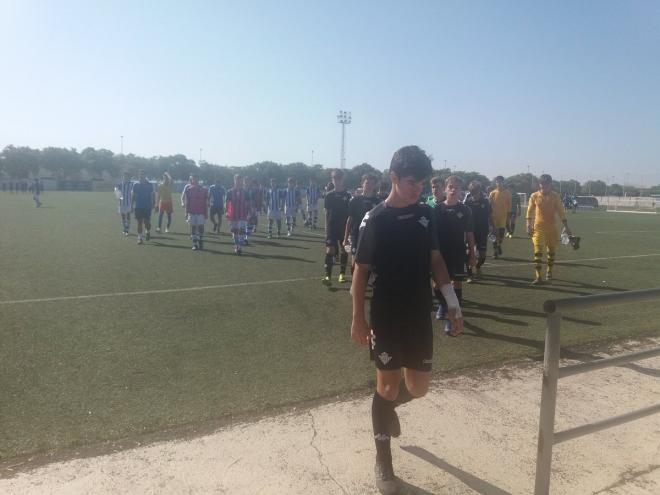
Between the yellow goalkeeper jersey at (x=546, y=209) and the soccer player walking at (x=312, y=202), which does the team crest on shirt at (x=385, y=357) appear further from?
the soccer player walking at (x=312, y=202)

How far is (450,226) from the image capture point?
7.31 metres

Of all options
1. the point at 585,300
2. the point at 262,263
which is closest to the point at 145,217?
the point at 262,263

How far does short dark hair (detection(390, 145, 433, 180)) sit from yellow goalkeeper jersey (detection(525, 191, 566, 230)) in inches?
310

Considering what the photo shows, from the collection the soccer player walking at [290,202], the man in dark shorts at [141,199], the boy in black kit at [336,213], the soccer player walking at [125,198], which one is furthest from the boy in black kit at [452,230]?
the soccer player walking at [125,198]

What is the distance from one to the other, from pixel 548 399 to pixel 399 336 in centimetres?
92

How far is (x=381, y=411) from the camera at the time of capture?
338cm

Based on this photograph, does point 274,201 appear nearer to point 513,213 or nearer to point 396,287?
point 513,213

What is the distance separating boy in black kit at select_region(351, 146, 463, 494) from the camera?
3.25 meters

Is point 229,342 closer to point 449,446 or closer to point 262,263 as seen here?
point 449,446

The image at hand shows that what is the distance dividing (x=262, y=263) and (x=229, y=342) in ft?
21.6

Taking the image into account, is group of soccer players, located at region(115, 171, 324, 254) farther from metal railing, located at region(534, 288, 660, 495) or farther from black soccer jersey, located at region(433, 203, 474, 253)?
metal railing, located at region(534, 288, 660, 495)

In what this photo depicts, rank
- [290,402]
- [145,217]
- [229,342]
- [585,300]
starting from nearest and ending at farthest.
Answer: [585,300], [290,402], [229,342], [145,217]

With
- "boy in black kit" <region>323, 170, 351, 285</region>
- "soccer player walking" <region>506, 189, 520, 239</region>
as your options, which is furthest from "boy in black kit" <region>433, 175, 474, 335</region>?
"soccer player walking" <region>506, 189, 520, 239</region>

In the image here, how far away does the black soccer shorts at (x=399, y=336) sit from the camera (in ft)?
10.7
